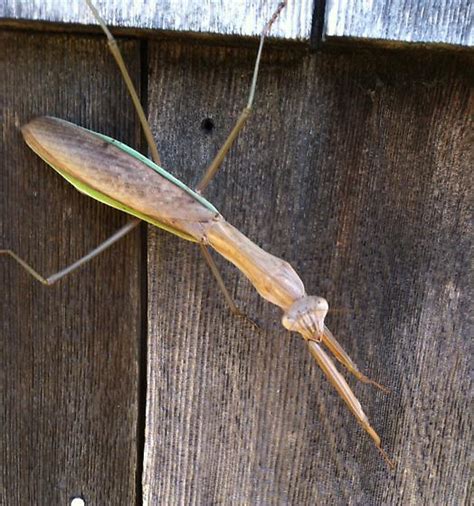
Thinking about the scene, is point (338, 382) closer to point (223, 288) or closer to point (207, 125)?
point (223, 288)

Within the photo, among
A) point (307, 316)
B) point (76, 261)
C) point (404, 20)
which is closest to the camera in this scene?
point (404, 20)

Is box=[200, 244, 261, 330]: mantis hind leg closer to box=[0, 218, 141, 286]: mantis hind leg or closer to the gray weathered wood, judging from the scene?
box=[0, 218, 141, 286]: mantis hind leg

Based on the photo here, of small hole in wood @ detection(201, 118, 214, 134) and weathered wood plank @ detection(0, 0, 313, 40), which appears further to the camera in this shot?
small hole in wood @ detection(201, 118, 214, 134)

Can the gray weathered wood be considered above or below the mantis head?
above

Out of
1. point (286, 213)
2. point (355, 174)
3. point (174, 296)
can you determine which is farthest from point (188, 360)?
point (355, 174)

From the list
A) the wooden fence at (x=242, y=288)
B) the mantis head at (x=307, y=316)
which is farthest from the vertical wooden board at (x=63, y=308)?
the mantis head at (x=307, y=316)

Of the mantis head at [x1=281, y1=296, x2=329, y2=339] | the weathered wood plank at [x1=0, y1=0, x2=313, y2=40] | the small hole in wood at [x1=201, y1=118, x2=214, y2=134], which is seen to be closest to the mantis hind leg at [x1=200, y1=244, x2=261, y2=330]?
the mantis head at [x1=281, y1=296, x2=329, y2=339]

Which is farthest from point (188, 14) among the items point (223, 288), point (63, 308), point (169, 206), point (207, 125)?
point (63, 308)
